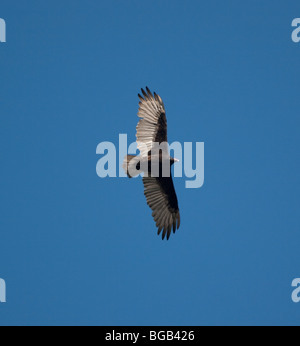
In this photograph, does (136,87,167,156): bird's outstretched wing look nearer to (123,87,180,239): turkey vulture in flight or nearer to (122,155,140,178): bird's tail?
(123,87,180,239): turkey vulture in flight

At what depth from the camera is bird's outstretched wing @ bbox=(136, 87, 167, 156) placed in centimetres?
1473

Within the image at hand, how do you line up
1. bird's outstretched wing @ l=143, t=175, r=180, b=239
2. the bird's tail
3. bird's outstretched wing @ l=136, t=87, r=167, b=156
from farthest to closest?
bird's outstretched wing @ l=143, t=175, r=180, b=239, bird's outstretched wing @ l=136, t=87, r=167, b=156, the bird's tail

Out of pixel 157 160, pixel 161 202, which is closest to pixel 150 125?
pixel 157 160

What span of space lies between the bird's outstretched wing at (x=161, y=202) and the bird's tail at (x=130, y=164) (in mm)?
630

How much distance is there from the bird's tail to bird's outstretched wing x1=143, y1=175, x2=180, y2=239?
63 centimetres

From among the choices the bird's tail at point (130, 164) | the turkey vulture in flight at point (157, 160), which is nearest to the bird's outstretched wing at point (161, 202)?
the turkey vulture in flight at point (157, 160)

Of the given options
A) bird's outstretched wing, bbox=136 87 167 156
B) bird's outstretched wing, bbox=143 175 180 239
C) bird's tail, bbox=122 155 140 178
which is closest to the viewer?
bird's tail, bbox=122 155 140 178

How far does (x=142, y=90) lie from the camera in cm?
1492

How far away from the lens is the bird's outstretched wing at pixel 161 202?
49.4ft

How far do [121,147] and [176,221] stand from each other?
8.01ft

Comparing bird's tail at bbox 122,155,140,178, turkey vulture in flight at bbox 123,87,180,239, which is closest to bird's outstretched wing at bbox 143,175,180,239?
turkey vulture in flight at bbox 123,87,180,239

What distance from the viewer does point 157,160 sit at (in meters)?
14.6

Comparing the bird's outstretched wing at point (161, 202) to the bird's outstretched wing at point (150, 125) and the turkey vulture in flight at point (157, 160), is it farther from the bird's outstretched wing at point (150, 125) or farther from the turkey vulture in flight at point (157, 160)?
the bird's outstretched wing at point (150, 125)
